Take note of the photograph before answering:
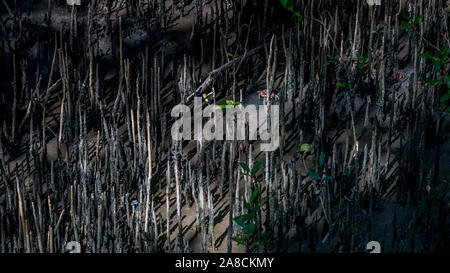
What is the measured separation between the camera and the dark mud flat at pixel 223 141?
16.2ft

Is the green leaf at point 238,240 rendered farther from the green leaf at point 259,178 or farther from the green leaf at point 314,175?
the green leaf at point 314,175

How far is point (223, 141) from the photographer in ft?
18.4

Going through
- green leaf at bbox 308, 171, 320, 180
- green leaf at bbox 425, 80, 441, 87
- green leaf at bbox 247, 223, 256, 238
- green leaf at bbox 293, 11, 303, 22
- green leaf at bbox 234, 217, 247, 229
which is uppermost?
green leaf at bbox 293, 11, 303, 22

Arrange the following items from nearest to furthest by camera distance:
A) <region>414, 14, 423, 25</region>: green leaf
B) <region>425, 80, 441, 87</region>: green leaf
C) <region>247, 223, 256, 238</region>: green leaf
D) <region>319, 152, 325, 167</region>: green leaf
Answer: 1. <region>247, 223, 256, 238</region>: green leaf
2. <region>319, 152, 325, 167</region>: green leaf
3. <region>425, 80, 441, 87</region>: green leaf
4. <region>414, 14, 423, 25</region>: green leaf

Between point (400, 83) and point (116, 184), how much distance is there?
1942 millimetres

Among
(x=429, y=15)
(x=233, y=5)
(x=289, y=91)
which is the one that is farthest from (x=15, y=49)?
(x=429, y=15)

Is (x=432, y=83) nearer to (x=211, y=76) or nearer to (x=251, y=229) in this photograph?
(x=211, y=76)

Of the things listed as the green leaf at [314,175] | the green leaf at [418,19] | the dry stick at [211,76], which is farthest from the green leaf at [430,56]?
the dry stick at [211,76]

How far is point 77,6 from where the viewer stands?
6.62 meters

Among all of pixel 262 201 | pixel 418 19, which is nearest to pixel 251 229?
pixel 262 201

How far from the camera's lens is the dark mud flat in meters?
4.95

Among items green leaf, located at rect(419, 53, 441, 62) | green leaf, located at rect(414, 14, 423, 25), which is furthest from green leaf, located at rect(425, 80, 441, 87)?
green leaf, located at rect(414, 14, 423, 25)

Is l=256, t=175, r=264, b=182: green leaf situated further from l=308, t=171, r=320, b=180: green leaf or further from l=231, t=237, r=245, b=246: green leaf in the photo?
l=231, t=237, r=245, b=246: green leaf

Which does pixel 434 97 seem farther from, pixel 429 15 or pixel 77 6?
pixel 77 6
